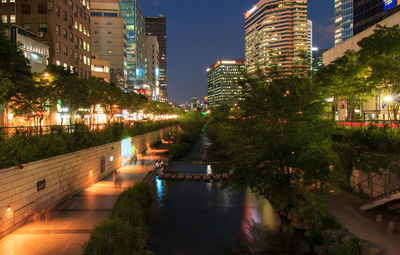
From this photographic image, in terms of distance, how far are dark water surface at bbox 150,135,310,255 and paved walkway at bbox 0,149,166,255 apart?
353 cm

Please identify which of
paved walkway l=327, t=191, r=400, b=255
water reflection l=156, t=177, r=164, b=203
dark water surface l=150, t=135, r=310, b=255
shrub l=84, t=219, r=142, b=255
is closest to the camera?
shrub l=84, t=219, r=142, b=255

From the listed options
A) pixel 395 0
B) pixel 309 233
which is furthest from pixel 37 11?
pixel 395 0

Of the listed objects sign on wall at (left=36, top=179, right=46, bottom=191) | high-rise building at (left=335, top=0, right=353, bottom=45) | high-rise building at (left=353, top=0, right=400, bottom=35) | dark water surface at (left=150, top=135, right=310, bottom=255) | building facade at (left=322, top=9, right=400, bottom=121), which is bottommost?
dark water surface at (left=150, top=135, right=310, bottom=255)

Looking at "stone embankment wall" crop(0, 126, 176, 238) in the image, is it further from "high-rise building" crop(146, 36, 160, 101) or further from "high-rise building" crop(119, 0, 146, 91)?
"high-rise building" crop(146, 36, 160, 101)

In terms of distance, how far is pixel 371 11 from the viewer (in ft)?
188

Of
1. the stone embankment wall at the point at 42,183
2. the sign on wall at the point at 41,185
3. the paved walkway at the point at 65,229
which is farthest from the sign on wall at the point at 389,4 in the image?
the sign on wall at the point at 41,185

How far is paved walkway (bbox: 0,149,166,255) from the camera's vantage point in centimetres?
961

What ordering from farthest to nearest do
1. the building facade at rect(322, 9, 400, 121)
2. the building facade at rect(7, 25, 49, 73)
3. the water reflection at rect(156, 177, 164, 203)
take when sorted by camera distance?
the building facade at rect(7, 25, 49, 73), the building facade at rect(322, 9, 400, 121), the water reflection at rect(156, 177, 164, 203)

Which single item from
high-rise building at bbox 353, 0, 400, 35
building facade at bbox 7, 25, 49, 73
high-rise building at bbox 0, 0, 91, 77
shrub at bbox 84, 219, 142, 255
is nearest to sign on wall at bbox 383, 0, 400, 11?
high-rise building at bbox 353, 0, 400, 35

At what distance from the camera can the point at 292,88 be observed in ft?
46.5

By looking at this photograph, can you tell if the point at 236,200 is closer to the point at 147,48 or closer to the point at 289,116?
the point at 289,116

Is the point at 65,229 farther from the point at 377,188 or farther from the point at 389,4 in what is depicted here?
the point at 389,4

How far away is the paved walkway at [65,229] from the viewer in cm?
961

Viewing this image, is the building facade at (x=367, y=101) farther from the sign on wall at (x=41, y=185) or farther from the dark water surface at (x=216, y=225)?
the sign on wall at (x=41, y=185)
